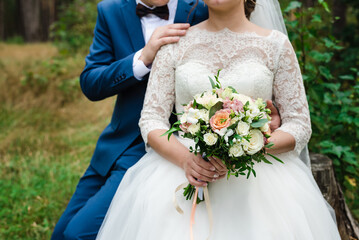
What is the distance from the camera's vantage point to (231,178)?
2180 millimetres

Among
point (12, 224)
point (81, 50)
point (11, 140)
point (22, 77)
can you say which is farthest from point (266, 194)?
point (81, 50)

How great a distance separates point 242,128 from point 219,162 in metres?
0.28

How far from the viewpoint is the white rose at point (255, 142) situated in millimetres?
1771

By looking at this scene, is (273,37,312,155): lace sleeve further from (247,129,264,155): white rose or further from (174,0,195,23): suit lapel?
(174,0,195,23): suit lapel

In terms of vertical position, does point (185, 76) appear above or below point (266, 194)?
above

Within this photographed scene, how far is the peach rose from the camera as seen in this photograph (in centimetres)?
173

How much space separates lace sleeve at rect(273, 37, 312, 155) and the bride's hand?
1.93 feet

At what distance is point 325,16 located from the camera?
6344 millimetres

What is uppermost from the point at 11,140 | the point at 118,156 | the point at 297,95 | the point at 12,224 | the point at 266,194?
the point at 297,95

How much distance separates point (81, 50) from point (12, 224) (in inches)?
239

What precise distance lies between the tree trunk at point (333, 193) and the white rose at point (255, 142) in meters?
1.46

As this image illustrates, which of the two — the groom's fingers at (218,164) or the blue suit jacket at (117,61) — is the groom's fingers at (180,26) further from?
the groom's fingers at (218,164)

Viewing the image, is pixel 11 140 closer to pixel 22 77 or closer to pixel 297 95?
pixel 22 77

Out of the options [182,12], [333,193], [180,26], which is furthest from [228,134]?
[333,193]
